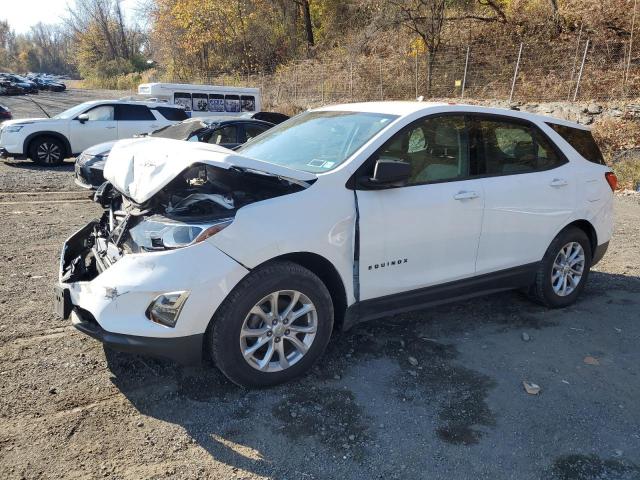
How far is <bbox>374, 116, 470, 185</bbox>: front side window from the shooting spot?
3727mm

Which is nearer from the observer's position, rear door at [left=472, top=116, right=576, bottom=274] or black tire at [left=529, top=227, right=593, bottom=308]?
rear door at [left=472, top=116, right=576, bottom=274]

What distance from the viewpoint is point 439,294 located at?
12.8ft

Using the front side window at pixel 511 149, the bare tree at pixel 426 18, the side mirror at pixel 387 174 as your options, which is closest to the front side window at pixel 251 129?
the front side window at pixel 511 149

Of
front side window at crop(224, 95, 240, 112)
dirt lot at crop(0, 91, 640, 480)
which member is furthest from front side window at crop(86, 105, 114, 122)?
dirt lot at crop(0, 91, 640, 480)

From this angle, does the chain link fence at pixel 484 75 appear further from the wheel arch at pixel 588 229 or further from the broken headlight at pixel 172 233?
the broken headlight at pixel 172 233

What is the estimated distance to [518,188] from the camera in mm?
4227

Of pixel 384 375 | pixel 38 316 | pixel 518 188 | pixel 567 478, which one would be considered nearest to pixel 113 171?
pixel 38 316

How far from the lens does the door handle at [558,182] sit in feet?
14.6

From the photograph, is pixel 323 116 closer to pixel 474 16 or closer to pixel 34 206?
pixel 34 206

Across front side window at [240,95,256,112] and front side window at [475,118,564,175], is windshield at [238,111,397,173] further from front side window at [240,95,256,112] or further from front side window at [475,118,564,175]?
front side window at [240,95,256,112]

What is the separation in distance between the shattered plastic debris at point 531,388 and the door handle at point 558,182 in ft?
5.87

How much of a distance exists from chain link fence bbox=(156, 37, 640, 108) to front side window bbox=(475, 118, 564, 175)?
1088 centimetres

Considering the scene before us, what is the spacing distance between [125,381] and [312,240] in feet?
4.77

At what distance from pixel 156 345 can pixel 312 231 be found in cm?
109
